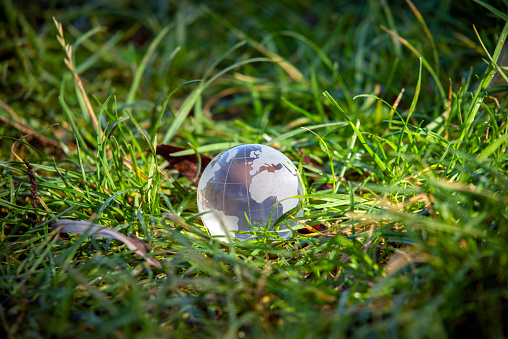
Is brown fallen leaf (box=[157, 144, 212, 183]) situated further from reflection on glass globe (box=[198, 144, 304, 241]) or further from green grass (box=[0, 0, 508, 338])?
reflection on glass globe (box=[198, 144, 304, 241])

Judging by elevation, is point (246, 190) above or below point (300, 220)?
above

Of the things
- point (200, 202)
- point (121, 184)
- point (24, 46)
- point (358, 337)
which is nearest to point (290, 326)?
point (358, 337)

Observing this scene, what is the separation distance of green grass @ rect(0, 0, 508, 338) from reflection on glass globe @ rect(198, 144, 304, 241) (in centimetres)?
10

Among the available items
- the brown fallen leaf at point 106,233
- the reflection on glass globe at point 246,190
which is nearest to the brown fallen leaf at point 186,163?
the reflection on glass globe at point 246,190

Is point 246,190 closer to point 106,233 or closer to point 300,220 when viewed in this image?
point 300,220

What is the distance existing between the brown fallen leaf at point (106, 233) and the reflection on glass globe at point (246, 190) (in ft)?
0.87

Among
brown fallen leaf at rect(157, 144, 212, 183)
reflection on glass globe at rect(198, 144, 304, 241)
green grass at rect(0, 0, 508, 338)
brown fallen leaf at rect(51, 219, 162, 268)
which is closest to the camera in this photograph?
green grass at rect(0, 0, 508, 338)

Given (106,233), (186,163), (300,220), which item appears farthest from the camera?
(186,163)

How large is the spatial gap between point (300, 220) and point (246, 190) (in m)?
0.31

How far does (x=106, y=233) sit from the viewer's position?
137 cm

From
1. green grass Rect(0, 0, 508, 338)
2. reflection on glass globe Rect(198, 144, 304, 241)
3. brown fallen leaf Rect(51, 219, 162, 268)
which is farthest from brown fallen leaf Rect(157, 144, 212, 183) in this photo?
brown fallen leaf Rect(51, 219, 162, 268)

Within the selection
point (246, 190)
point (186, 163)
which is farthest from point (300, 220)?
point (186, 163)

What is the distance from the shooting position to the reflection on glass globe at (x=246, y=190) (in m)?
1.46

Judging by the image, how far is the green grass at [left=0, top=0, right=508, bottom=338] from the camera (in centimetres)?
105
